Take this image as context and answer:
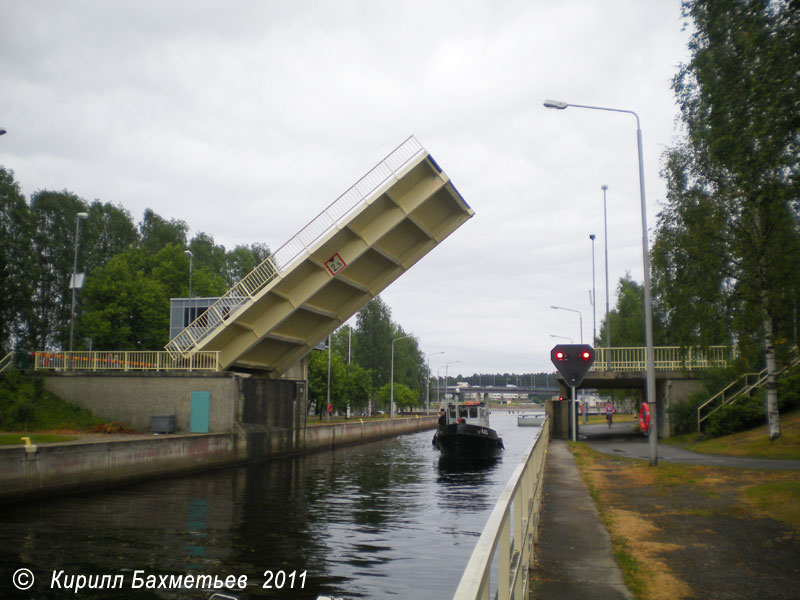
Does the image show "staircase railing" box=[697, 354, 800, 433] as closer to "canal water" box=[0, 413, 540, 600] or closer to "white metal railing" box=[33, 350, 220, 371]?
"canal water" box=[0, 413, 540, 600]

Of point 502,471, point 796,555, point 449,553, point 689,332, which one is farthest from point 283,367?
point 796,555

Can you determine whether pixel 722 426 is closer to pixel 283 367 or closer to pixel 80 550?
pixel 283 367

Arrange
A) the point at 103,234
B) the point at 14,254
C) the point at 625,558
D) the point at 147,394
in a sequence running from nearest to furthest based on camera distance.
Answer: the point at 625,558
the point at 147,394
the point at 14,254
the point at 103,234

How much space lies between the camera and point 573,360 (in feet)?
37.0

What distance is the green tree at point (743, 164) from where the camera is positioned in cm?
962

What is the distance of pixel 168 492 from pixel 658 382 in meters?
23.0

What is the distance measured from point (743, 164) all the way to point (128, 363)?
23504 millimetres

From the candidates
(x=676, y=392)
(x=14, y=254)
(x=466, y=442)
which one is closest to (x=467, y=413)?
(x=466, y=442)

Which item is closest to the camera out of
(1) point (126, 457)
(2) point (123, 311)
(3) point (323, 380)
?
(1) point (126, 457)

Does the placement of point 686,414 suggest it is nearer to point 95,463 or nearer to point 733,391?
point 733,391

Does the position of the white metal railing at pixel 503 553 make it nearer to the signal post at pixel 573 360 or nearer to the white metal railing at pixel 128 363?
the signal post at pixel 573 360

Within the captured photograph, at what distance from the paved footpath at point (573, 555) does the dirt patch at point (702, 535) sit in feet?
0.74

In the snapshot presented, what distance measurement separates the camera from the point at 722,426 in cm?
2325

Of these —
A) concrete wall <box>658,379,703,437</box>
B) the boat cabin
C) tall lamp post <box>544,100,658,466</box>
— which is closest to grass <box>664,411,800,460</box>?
tall lamp post <box>544,100,658,466</box>
